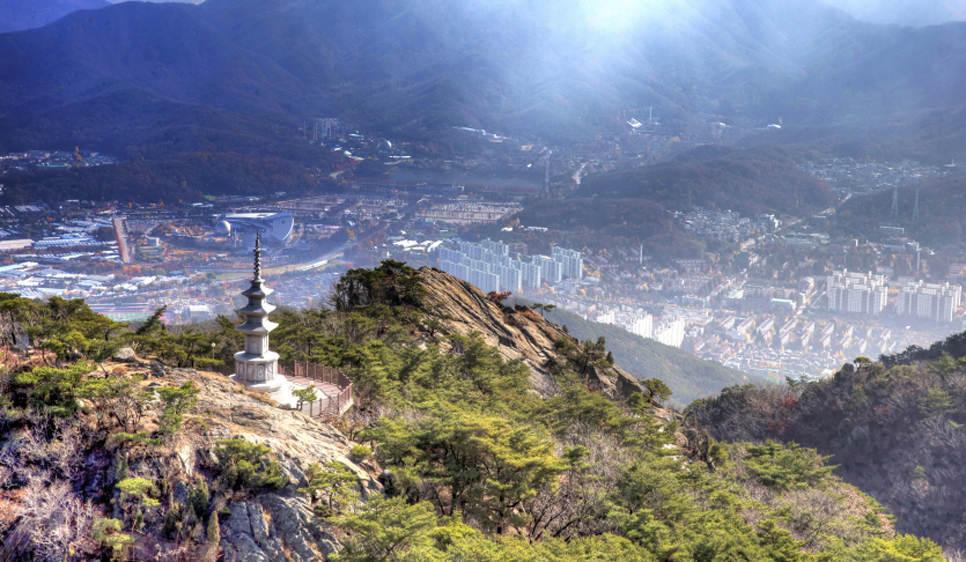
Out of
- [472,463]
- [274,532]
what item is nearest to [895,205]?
[472,463]

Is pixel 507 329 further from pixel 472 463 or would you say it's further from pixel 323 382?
pixel 472 463

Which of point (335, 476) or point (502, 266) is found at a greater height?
point (335, 476)

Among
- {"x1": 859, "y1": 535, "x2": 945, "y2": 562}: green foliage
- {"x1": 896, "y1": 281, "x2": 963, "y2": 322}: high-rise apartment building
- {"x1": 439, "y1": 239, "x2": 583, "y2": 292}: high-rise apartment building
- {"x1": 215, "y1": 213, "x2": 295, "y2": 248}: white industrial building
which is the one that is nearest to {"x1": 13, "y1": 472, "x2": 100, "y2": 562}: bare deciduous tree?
{"x1": 859, "y1": 535, "x2": 945, "y2": 562}: green foliage

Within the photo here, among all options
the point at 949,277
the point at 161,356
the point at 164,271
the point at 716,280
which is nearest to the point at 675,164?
the point at 716,280

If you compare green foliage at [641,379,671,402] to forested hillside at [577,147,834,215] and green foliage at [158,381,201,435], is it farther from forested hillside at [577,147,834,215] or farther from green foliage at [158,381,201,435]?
forested hillside at [577,147,834,215]

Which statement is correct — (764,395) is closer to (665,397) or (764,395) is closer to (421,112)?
(665,397)
